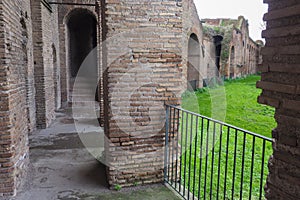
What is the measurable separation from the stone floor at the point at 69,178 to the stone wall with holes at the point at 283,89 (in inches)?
86.9

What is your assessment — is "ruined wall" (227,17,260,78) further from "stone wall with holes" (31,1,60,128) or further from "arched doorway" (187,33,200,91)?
"stone wall with holes" (31,1,60,128)

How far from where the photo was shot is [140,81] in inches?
158

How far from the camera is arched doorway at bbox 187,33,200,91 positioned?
1708 cm

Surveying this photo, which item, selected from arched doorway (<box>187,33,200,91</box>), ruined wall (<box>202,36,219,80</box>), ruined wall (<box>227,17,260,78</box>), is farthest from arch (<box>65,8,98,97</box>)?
ruined wall (<box>227,17,260,78</box>)

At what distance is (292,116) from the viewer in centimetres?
174

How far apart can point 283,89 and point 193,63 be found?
Result: 16.0 meters

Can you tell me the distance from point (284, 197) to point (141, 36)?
284 centimetres

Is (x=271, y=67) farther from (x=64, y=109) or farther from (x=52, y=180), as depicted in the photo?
(x=64, y=109)

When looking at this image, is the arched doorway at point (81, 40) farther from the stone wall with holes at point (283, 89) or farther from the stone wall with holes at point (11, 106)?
the stone wall with holes at point (283, 89)

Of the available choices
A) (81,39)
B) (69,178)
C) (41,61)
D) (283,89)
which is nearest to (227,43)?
(81,39)

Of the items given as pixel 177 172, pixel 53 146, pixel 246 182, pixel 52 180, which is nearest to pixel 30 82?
pixel 53 146

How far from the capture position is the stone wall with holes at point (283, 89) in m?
1.71

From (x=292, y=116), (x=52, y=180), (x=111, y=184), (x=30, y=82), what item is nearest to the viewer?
(x=292, y=116)

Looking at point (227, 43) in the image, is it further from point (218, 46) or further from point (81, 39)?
point (81, 39)
